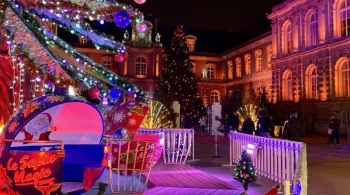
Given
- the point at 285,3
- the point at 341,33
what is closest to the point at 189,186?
the point at 341,33

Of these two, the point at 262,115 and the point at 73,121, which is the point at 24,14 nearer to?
the point at 73,121

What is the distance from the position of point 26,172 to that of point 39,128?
1040 millimetres

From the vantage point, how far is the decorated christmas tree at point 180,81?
36.9m

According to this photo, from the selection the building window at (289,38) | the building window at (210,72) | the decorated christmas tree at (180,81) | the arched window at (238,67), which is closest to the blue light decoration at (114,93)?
the decorated christmas tree at (180,81)

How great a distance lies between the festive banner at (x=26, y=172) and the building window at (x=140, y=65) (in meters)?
46.1

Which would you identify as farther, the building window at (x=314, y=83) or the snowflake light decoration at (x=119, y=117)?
the building window at (x=314, y=83)

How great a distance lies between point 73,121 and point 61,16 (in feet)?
6.76

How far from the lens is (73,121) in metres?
6.34

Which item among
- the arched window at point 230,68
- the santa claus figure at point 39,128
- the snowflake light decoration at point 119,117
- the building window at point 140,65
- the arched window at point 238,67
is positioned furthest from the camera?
the arched window at point 230,68

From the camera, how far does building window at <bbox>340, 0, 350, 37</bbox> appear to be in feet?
98.5

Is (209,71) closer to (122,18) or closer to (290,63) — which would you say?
(290,63)

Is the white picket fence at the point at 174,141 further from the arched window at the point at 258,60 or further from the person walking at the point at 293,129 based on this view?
the arched window at the point at 258,60

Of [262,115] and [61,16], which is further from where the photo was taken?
[262,115]

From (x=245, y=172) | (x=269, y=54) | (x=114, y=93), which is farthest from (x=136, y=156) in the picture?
(x=269, y=54)
